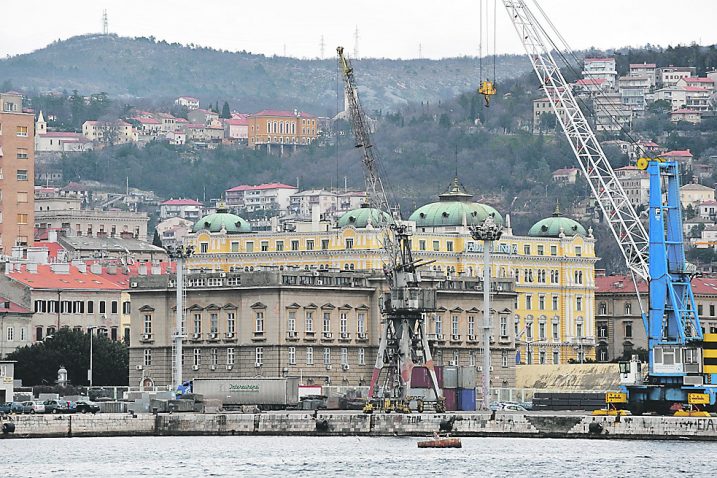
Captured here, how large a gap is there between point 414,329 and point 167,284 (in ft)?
76.9

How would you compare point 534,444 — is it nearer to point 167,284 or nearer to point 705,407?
point 705,407

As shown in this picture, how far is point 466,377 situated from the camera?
557ft

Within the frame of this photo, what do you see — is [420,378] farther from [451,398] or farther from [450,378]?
[450,378]

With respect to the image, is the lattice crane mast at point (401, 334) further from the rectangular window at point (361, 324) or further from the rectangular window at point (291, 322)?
the rectangular window at point (361, 324)

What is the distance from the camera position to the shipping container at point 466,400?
550 feet

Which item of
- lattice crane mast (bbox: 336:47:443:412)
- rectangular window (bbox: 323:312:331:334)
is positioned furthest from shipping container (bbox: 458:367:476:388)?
rectangular window (bbox: 323:312:331:334)

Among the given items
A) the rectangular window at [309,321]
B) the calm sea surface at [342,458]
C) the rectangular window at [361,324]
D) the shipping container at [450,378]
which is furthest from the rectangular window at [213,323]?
the calm sea surface at [342,458]

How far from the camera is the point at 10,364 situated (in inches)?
6757

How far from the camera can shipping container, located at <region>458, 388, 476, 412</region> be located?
168 m

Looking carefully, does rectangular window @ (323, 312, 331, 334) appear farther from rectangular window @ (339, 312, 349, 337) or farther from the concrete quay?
the concrete quay

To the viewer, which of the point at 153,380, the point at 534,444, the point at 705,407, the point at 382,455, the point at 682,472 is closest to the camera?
the point at 682,472

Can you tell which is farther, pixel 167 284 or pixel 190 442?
pixel 167 284

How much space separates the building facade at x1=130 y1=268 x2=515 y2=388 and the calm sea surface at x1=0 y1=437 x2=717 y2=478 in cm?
3894

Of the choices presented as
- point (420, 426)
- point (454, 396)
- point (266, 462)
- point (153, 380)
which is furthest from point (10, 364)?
point (266, 462)
